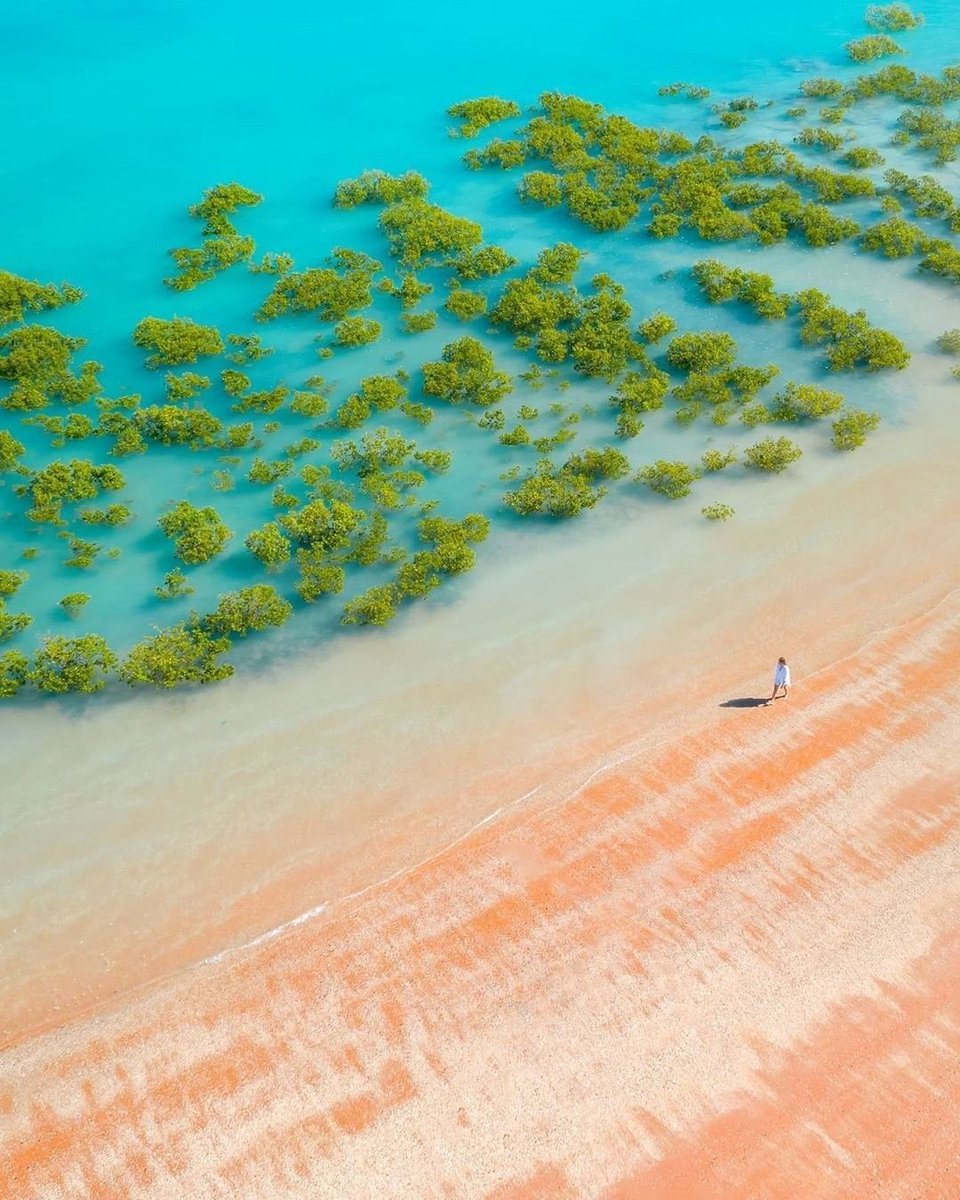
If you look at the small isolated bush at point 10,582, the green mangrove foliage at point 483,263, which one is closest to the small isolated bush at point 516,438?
the green mangrove foliage at point 483,263

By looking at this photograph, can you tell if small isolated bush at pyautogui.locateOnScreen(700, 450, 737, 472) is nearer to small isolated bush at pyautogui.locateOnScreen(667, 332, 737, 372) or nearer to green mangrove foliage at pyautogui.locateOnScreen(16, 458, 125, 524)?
small isolated bush at pyautogui.locateOnScreen(667, 332, 737, 372)

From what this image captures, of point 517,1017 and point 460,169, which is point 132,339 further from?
point 517,1017

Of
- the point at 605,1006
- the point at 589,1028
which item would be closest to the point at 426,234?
the point at 605,1006

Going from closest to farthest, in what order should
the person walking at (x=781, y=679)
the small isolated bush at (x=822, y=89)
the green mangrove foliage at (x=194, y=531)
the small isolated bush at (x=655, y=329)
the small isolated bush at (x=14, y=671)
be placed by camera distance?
the person walking at (x=781, y=679)
the small isolated bush at (x=14, y=671)
the green mangrove foliage at (x=194, y=531)
the small isolated bush at (x=655, y=329)
the small isolated bush at (x=822, y=89)

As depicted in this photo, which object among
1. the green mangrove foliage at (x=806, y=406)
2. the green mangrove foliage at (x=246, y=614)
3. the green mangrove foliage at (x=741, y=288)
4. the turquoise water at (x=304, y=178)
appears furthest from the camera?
the green mangrove foliage at (x=741, y=288)

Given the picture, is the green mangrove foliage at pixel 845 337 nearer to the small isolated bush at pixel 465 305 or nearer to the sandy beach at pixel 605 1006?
the small isolated bush at pixel 465 305

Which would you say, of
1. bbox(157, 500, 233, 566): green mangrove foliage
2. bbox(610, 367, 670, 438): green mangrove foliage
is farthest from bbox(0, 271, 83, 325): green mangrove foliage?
bbox(610, 367, 670, 438): green mangrove foliage

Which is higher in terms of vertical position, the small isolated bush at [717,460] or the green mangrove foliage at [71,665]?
the small isolated bush at [717,460]
